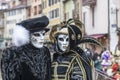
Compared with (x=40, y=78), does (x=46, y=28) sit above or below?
above

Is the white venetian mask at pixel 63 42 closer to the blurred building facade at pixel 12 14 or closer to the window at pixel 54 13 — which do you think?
the window at pixel 54 13

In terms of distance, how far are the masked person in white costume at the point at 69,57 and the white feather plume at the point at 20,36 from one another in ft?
2.68

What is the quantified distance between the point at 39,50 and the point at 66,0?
4954cm

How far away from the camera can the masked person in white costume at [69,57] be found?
6902 mm

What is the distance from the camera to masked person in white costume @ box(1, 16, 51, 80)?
19.6 feet

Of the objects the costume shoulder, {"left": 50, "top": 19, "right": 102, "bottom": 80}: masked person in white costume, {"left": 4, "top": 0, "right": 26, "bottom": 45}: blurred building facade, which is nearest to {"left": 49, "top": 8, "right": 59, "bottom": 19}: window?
{"left": 4, "top": 0, "right": 26, "bottom": 45}: blurred building facade

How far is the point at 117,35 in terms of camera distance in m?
36.1

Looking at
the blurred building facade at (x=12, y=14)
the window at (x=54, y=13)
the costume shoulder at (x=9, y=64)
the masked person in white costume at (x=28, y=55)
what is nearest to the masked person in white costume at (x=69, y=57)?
the masked person in white costume at (x=28, y=55)

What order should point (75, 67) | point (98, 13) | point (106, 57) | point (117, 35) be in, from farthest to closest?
point (98, 13), point (117, 35), point (106, 57), point (75, 67)

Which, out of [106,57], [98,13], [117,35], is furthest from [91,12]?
[106,57]

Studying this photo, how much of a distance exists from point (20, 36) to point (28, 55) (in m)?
0.22

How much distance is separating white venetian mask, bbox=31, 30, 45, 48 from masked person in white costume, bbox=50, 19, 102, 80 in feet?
2.01

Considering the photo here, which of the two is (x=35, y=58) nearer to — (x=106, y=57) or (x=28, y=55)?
(x=28, y=55)

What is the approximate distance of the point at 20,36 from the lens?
6.14 metres
